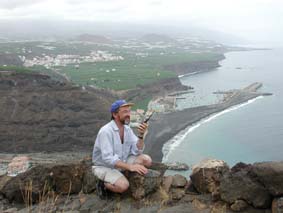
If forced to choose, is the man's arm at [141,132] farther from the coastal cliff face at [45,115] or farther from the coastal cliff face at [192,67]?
the coastal cliff face at [192,67]

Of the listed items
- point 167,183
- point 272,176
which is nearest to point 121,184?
point 167,183

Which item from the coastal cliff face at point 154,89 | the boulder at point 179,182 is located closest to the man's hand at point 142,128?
the boulder at point 179,182

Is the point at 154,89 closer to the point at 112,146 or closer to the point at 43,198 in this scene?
the point at 43,198

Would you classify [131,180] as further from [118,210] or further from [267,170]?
[267,170]

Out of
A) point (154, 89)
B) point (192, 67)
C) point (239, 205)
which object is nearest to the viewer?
point (239, 205)

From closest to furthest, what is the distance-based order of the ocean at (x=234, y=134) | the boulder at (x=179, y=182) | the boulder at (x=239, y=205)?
the boulder at (x=239, y=205) < the boulder at (x=179, y=182) < the ocean at (x=234, y=134)

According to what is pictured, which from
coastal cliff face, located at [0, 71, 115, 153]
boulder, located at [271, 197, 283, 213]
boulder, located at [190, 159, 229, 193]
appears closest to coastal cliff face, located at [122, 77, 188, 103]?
coastal cliff face, located at [0, 71, 115, 153]
